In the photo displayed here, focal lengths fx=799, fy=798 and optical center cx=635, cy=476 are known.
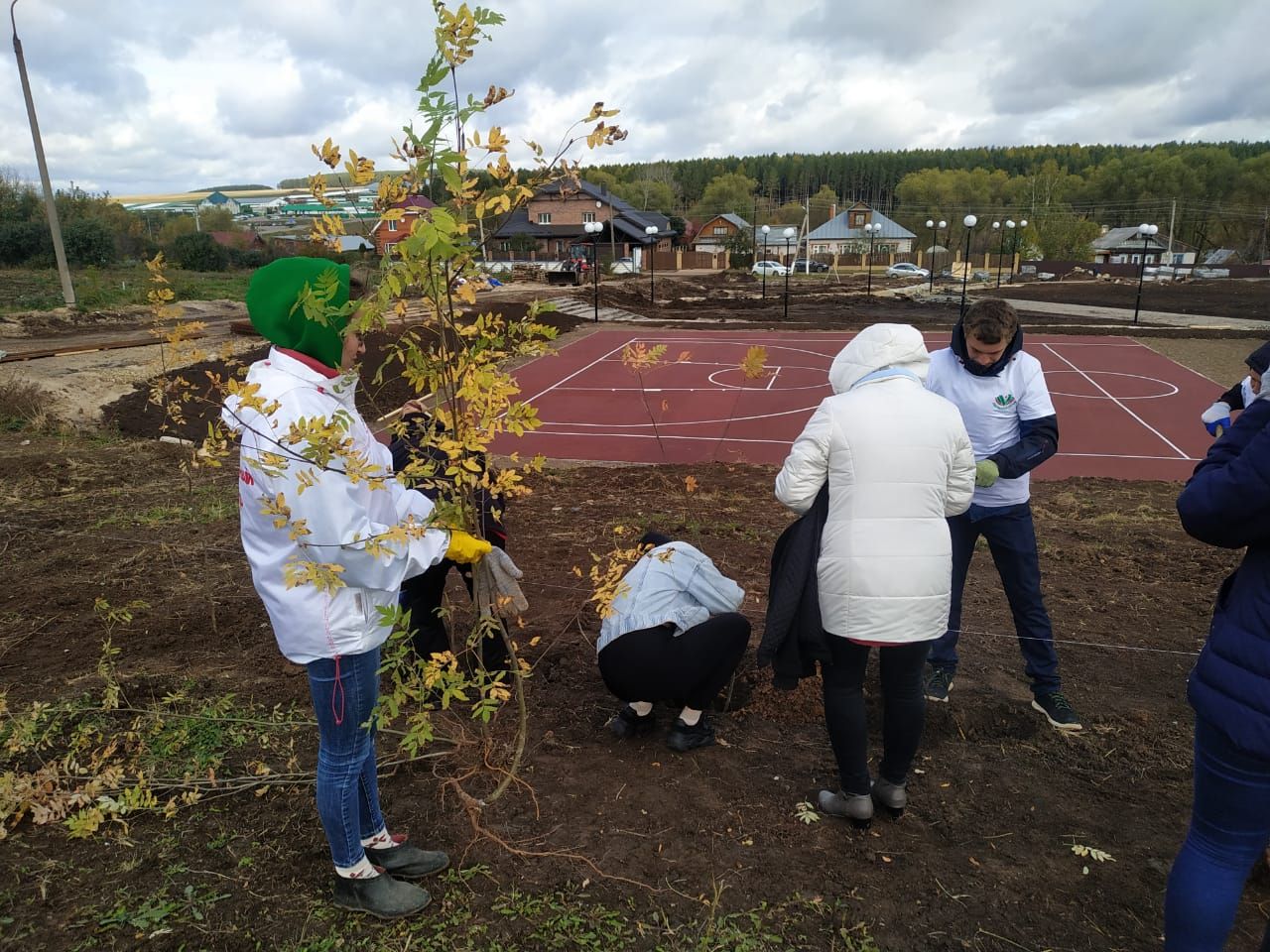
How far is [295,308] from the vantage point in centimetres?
195

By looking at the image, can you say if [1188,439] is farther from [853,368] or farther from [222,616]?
[222,616]

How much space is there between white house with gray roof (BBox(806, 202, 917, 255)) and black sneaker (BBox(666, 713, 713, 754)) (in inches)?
3160

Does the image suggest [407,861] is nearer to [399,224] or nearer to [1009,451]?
[399,224]

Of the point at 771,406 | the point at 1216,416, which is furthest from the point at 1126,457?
the point at 1216,416

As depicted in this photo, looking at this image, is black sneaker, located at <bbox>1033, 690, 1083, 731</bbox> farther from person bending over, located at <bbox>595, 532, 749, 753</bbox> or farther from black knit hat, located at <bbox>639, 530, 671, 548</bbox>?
black knit hat, located at <bbox>639, 530, 671, 548</bbox>

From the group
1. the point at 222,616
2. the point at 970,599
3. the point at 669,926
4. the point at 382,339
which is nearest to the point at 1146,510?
the point at 970,599

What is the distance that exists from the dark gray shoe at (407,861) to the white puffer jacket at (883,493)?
139 cm

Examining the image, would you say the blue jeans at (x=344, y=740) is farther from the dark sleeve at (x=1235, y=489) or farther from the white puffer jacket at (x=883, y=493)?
the dark sleeve at (x=1235, y=489)

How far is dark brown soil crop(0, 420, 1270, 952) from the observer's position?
7.59ft

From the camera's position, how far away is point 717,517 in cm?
659

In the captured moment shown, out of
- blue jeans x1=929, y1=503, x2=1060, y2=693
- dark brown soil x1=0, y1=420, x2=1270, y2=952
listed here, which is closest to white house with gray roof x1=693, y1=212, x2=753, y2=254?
dark brown soil x1=0, y1=420, x2=1270, y2=952

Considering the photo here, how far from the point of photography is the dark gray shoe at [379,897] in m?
2.23

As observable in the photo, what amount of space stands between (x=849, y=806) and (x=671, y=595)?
0.93 metres

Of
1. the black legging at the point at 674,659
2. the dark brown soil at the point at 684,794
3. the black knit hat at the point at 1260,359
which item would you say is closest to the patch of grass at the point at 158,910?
the dark brown soil at the point at 684,794
